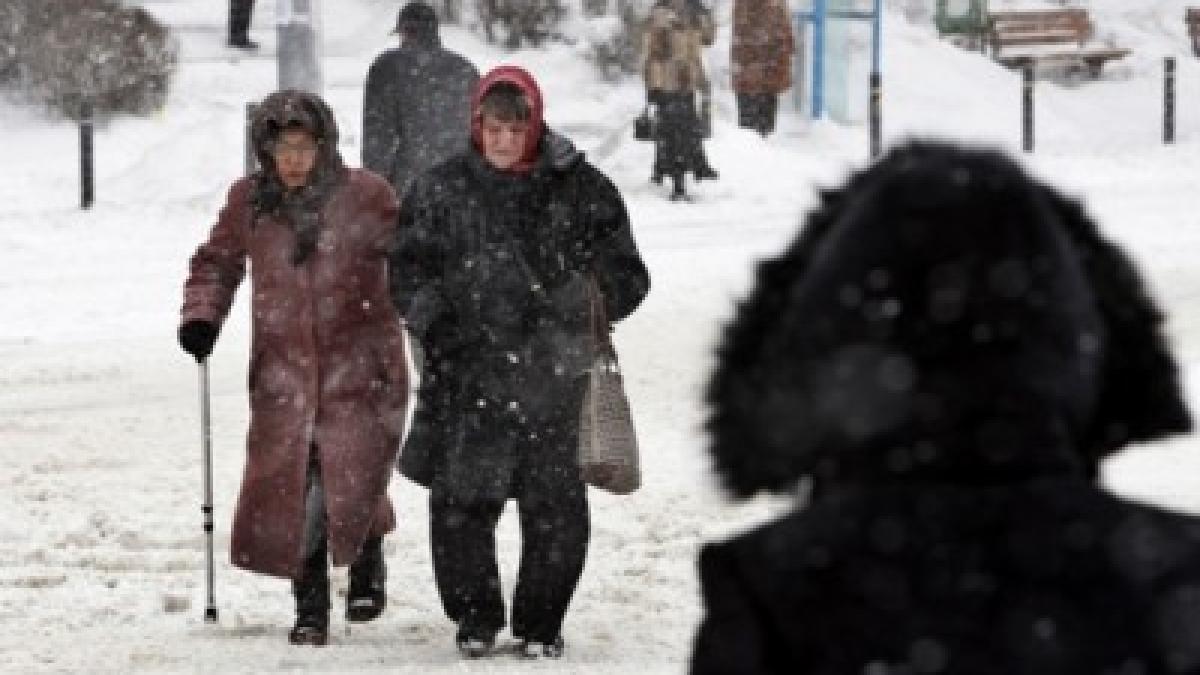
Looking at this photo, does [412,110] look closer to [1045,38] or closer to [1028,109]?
[1028,109]

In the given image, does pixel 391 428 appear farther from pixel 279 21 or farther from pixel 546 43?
pixel 546 43

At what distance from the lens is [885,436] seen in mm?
2521

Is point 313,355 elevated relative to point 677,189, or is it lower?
elevated

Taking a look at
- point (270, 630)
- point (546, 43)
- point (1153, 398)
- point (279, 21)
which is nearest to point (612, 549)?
point (270, 630)

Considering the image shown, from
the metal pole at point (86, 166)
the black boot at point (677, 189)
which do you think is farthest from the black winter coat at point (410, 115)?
the black boot at point (677, 189)

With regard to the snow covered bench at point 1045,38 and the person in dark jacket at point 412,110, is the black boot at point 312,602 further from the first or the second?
the snow covered bench at point 1045,38

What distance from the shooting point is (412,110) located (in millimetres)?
12609

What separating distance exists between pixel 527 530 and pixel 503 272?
676mm

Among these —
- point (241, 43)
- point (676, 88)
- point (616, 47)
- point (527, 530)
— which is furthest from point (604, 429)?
point (241, 43)

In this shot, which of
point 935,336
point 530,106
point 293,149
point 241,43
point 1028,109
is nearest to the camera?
point 935,336

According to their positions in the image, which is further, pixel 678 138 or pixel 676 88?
pixel 676 88

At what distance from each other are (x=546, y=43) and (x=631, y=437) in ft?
77.5

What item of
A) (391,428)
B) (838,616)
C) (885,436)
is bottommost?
(391,428)

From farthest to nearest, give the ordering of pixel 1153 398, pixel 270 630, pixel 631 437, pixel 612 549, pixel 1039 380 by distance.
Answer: pixel 612 549, pixel 270 630, pixel 631 437, pixel 1153 398, pixel 1039 380
